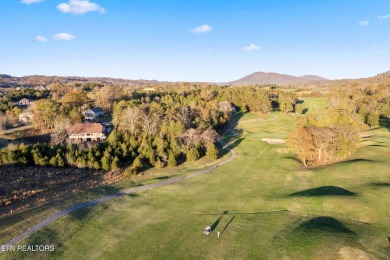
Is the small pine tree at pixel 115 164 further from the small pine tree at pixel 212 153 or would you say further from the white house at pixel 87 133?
the white house at pixel 87 133

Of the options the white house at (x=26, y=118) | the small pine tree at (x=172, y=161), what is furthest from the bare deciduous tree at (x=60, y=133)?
the small pine tree at (x=172, y=161)

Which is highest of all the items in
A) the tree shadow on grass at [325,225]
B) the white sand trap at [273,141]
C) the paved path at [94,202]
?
the white sand trap at [273,141]

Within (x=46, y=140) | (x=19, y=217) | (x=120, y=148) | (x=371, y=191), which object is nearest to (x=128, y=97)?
(x=46, y=140)

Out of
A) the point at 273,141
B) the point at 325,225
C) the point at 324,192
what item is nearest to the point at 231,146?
the point at 273,141

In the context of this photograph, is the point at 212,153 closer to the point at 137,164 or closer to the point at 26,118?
the point at 137,164

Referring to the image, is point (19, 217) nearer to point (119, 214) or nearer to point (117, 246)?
point (119, 214)

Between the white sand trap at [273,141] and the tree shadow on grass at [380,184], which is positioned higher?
the tree shadow on grass at [380,184]
